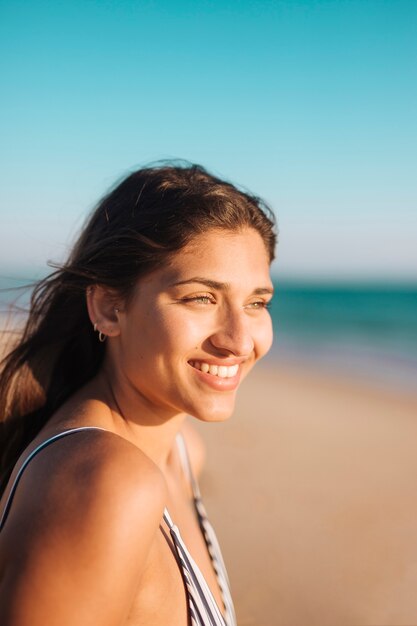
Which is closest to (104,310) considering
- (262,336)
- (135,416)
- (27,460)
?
(135,416)

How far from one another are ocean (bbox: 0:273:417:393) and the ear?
0.70 m

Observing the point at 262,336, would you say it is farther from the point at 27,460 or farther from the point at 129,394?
the point at 27,460

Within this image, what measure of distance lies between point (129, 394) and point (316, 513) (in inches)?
148

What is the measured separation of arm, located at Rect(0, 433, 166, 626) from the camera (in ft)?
4.84

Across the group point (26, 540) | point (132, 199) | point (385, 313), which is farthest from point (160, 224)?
point (385, 313)

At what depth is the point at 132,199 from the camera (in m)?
2.53

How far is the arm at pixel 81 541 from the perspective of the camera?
1475 millimetres

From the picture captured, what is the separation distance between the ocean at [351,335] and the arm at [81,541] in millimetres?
1615

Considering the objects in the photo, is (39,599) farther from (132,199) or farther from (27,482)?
(132,199)

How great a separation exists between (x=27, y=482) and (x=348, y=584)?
137 inches

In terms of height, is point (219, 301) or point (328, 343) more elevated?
point (219, 301)

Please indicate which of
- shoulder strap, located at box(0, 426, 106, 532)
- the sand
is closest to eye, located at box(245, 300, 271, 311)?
shoulder strap, located at box(0, 426, 106, 532)

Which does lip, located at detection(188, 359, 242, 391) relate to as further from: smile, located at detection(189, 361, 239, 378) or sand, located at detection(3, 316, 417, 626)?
sand, located at detection(3, 316, 417, 626)

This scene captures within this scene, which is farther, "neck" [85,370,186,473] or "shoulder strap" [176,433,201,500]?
"shoulder strap" [176,433,201,500]
